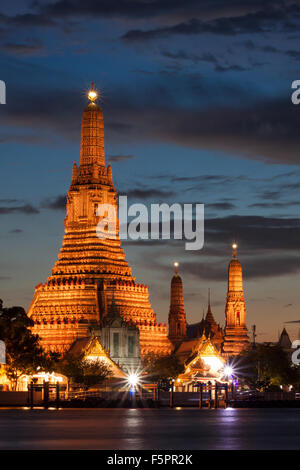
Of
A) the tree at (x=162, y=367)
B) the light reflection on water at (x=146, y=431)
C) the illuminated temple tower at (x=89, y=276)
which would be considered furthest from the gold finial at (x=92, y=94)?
the light reflection on water at (x=146, y=431)

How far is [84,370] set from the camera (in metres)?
161

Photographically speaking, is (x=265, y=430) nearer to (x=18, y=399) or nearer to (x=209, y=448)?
(x=209, y=448)

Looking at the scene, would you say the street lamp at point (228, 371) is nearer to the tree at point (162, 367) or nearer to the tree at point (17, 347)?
the tree at point (162, 367)

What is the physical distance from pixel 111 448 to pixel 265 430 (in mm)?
18876

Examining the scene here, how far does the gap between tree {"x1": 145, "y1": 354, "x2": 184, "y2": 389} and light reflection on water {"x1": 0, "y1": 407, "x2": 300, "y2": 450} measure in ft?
212

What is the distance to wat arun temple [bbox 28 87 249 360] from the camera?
7495 inches

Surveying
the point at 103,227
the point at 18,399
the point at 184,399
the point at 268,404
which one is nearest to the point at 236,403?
the point at 268,404

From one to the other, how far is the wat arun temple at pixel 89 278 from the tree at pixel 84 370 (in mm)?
21470

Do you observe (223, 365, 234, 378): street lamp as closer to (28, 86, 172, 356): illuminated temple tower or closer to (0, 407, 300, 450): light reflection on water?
(28, 86, 172, 356): illuminated temple tower

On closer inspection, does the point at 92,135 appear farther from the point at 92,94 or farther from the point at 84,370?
the point at 84,370

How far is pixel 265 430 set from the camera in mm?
88000

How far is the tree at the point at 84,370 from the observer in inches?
6084

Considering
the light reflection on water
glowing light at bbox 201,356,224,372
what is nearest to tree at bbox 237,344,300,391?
glowing light at bbox 201,356,224,372
